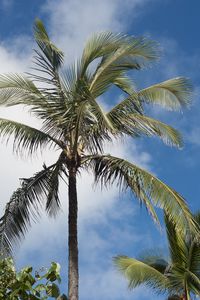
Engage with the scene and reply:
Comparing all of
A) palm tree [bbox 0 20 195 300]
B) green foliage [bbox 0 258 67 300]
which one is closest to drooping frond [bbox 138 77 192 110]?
palm tree [bbox 0 20 195 300]

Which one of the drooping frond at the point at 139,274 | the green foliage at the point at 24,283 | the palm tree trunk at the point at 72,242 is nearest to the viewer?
the green foliage at the point at 24,283

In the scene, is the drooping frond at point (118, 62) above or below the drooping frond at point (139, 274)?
above

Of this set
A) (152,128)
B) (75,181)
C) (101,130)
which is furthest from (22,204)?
(152,128)

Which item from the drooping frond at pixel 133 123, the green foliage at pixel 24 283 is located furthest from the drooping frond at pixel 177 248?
the green foliage at pixel 24 283

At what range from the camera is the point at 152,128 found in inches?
515

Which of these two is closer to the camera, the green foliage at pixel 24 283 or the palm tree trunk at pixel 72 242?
the green foliage at pixel 24 283

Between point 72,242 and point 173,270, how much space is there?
19.8ft

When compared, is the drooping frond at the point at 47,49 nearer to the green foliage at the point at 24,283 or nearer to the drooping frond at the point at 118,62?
the drooping frond at the point at 118,62

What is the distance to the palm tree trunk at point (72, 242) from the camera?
1134cm

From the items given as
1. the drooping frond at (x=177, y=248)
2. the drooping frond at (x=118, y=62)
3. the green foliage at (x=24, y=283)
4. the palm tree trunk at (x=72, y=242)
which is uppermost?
the drooping frond at (x=118, y=62)

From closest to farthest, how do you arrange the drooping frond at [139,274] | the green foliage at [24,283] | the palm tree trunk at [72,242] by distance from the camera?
1. the green foliage at [24,283]
2. the palm tree trunk at [72,242]
3. the drooping frond at [139,274]

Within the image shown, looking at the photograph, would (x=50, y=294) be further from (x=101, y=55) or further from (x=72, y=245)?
(x=101, y=55)

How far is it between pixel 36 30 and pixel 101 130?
2619 mm

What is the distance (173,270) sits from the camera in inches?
675
